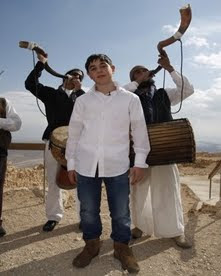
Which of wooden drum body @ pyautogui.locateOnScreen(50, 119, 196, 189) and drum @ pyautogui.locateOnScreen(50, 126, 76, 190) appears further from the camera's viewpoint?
drum @ pyautogui.locateOnScreen(50, 126, 76, 190)

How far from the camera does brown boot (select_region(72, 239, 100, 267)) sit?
3.39 m

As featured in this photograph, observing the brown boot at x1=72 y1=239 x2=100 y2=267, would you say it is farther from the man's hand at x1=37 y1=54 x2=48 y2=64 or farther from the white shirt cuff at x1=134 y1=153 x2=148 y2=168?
the man's hand at x1=37 y1=54 x2=48 y2=64

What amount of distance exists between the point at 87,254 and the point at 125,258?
1.19 ft

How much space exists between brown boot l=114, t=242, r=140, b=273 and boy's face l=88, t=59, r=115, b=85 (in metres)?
1.49

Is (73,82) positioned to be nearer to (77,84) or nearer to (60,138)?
(77,84)

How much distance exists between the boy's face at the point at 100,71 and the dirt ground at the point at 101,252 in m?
1.69

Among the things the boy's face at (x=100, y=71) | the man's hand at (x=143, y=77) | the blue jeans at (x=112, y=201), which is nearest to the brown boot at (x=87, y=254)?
the blue jeans at (x=112, y=201)

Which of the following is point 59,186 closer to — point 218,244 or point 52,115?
point 52,115

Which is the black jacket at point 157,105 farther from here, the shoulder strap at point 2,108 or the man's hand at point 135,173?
the shoulder strap at point 2,108

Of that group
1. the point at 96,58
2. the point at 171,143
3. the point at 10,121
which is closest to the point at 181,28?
the point at 96,58

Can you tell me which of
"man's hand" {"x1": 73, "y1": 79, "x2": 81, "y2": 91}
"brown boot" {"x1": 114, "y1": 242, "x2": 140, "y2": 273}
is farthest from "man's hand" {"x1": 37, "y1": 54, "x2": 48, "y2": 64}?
"brown boot" {"x1": 114, "y1": 242, "x2": 140, "y2": 273}

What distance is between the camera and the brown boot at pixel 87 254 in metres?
3.39

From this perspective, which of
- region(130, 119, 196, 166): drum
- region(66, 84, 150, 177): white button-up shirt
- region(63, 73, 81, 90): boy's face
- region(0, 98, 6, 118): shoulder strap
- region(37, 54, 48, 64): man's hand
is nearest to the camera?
region(66, 84, 150, 177): white button-up shirt

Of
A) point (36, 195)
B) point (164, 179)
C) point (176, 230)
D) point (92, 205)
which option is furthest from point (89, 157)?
point (36, 195)
